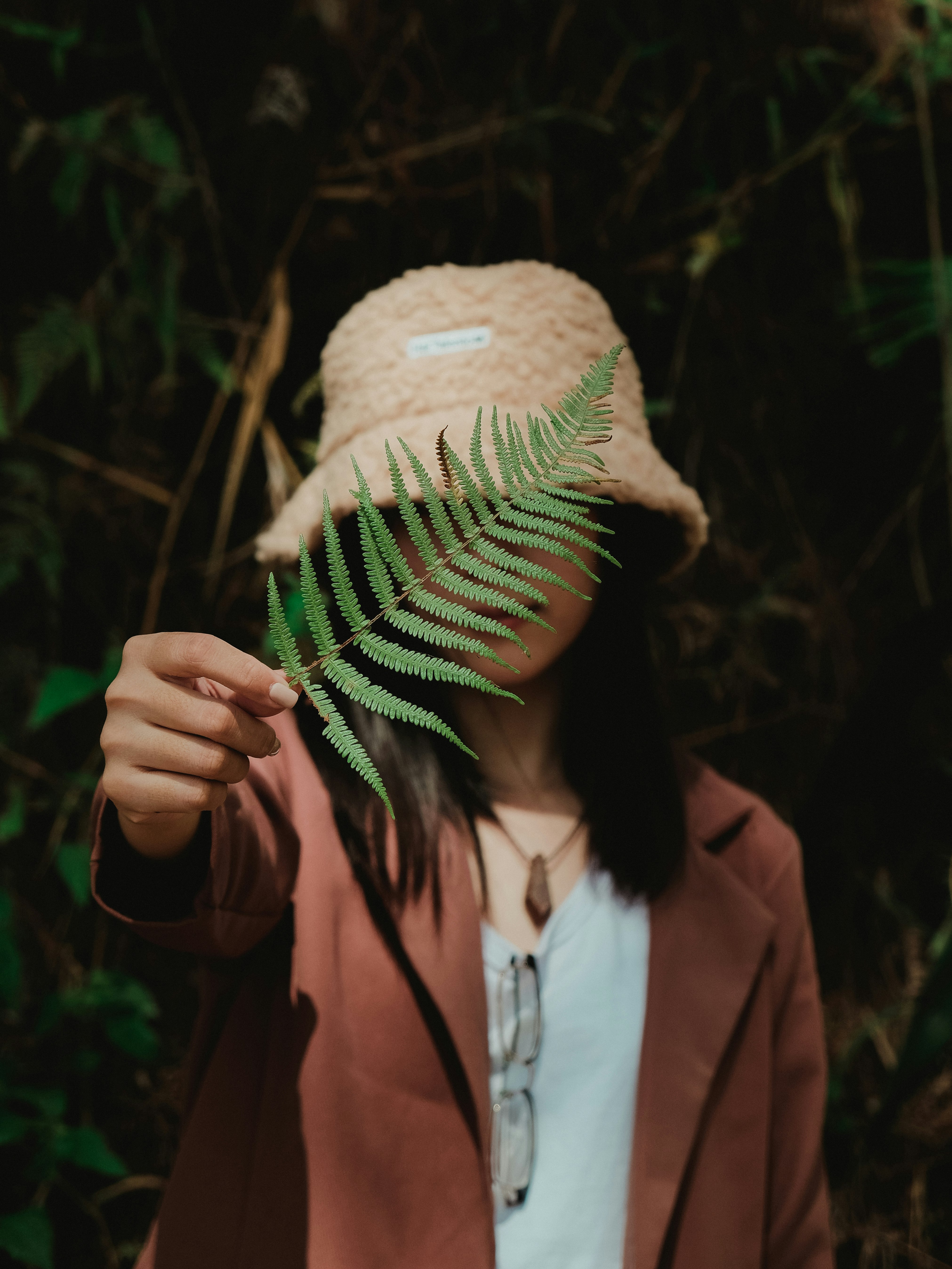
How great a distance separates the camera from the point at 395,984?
2.44ft

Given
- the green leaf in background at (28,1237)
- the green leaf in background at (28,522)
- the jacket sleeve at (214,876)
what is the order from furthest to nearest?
the green leaf in background at (28,522) → the green leaf in background at (28,1237) → the jacket sleeve at (214,876)

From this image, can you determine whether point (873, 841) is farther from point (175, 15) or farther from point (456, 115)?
point (175, 15)

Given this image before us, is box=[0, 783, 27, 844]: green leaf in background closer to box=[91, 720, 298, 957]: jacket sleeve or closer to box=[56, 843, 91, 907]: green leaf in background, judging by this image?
box=[56, 843, 91, 907]: green leaf in background

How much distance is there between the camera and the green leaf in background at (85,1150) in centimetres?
108

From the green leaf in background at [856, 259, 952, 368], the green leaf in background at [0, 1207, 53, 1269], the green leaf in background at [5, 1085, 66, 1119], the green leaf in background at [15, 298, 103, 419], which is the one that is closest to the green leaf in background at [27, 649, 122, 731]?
the green leaf in background at [15, 298, 103, 419]

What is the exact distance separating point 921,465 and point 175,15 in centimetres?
157

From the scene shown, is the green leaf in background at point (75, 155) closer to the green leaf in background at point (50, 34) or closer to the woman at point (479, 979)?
the green leaf in background at point (50, 34)

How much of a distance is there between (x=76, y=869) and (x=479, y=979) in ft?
2.43

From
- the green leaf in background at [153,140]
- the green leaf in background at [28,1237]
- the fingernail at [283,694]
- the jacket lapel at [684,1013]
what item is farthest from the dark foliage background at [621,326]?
the fingernail at [283,694]

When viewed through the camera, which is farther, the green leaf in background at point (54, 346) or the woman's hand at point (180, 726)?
the green leaf in background at point (54, 346)

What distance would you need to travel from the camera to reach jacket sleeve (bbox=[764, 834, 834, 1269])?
0.88m

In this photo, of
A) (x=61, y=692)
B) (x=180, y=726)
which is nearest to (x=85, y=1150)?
(x=61, y=692)

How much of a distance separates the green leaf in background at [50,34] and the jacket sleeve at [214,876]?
121 cm

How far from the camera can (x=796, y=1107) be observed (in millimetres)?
900
